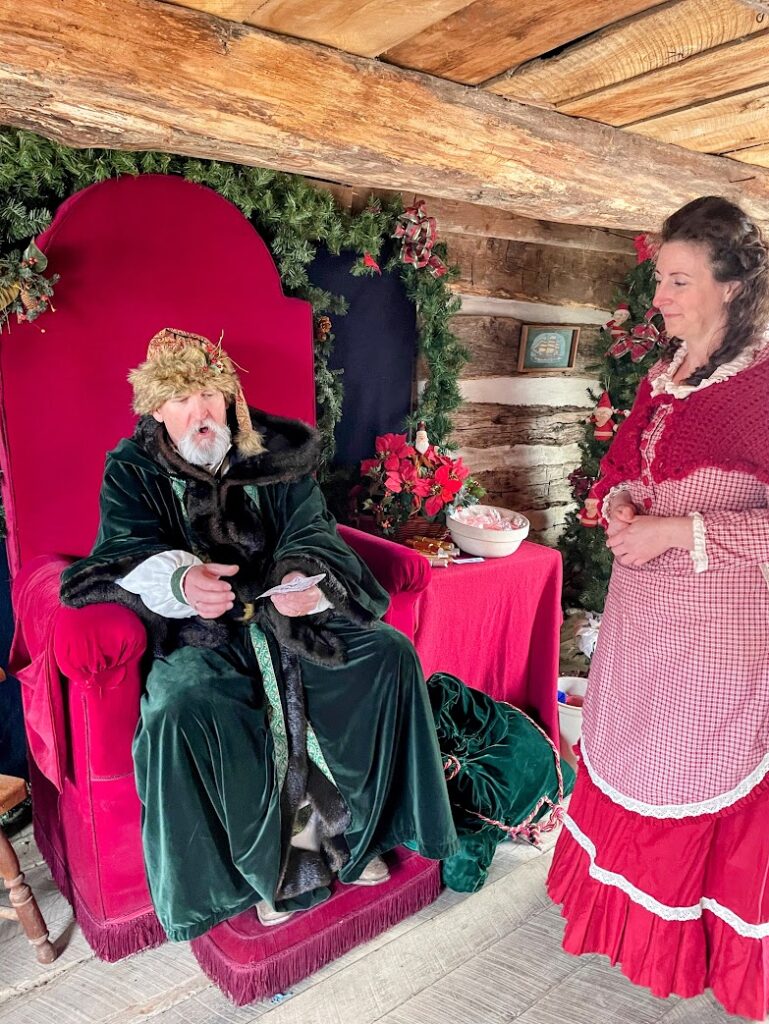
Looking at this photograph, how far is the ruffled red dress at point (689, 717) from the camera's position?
1.68m

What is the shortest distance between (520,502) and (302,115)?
2.52 meters

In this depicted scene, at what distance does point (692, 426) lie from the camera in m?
1.71

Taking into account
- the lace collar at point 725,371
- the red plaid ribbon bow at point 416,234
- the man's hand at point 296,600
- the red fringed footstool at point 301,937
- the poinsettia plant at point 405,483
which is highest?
the red plaid ribbon bow at point 416,234

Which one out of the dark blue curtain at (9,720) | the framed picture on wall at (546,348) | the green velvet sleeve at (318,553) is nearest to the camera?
the green velvet sleeve at (318,553)

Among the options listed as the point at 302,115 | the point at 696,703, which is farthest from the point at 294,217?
the point at 696,703

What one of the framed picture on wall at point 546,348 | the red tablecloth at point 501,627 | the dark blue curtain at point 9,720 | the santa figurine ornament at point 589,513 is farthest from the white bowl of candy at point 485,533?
the dark blue curtain at point 9,720

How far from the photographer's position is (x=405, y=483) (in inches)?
125

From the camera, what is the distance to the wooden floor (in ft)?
6.28

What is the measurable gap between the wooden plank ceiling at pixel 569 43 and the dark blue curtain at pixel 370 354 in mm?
981

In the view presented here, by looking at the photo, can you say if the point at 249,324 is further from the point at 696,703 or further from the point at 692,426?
the point at 696,703

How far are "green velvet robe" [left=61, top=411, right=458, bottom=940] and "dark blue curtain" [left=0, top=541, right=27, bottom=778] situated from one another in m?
0.75

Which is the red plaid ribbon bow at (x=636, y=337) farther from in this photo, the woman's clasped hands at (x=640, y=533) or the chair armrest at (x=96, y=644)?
the chair armrest at (x=96, y=644)

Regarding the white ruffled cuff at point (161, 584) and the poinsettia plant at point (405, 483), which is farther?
the poinsettia plant at point (405, 483)

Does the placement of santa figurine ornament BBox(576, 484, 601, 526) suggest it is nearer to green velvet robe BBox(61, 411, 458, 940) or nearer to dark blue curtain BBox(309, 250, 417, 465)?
dark blue curtain BBox(309, 250, 417, 465)
